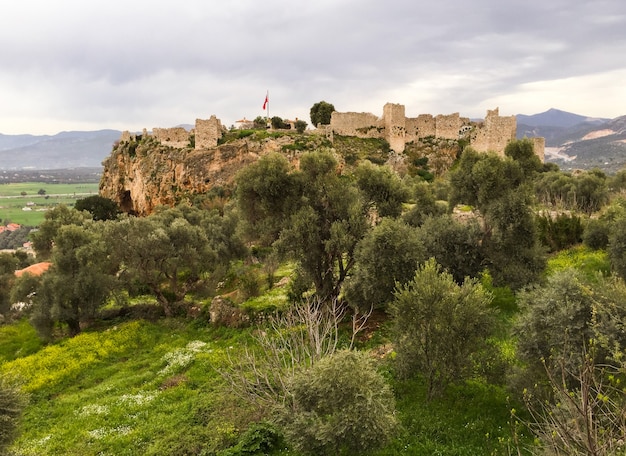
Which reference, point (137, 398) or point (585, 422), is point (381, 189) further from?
point (585, 422)

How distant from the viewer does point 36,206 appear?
173375mm

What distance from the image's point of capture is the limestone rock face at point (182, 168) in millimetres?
59250

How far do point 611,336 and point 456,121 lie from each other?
60.9 metres

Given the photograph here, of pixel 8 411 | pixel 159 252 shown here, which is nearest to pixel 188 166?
pixel 159 252

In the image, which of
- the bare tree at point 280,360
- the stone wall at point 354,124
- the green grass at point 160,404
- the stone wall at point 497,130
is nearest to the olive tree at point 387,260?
the bare tree at point 280,360

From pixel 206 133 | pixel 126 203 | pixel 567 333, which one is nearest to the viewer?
pixel 567 333

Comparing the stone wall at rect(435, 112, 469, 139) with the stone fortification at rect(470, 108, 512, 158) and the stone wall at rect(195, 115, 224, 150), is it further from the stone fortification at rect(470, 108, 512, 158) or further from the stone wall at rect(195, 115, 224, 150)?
the stone wall at rect(195, 115, 224, 150)

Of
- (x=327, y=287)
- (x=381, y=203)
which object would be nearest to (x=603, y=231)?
(x=381, y=203)

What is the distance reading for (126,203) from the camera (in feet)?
229

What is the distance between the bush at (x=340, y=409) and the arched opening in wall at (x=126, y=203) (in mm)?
67234

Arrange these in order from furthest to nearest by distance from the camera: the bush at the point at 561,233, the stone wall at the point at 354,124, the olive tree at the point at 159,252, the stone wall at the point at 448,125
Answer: the stone wall at the point at 354,124
the stone wall at the point at 448,125
the bush at the point at 561,233
the olive tree at the point at 159,252

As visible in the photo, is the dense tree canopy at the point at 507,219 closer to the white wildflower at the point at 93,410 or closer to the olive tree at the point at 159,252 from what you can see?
the olive tree at the point at 159,252

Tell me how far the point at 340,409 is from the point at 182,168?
183ft

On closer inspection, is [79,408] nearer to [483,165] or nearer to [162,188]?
[483,165]
